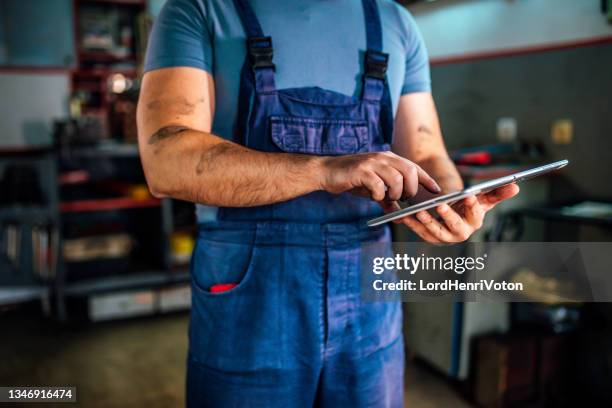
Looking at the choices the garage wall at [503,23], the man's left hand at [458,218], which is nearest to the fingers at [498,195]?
the man's left hand at [458,218]

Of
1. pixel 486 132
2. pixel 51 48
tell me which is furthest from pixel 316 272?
pixel 51 48

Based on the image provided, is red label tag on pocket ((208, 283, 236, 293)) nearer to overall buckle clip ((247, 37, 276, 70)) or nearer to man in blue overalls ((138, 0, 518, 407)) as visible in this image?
man in blue overalls ((138, 0, 518, 407))

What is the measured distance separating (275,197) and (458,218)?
0.97ft

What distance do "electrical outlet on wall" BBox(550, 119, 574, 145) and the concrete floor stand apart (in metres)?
1.35

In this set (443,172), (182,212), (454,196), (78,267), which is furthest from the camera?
(182,212)

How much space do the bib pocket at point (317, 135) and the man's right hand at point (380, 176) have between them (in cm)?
18

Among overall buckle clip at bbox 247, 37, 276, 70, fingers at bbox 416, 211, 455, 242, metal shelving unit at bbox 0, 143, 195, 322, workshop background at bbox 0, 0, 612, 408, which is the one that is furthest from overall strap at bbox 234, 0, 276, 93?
metal shelving unit at bbox 0, 143, 195, 322

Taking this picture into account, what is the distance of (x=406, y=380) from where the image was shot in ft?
8.91

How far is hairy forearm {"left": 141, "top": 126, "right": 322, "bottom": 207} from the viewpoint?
879 mm

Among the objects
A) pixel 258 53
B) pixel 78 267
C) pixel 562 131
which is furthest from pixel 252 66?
pixel 78 267

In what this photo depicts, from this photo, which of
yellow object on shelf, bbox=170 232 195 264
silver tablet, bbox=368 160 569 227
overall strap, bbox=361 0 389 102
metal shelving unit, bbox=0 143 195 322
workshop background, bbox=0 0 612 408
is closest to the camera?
silver tablet, bbox=368 160 569 227

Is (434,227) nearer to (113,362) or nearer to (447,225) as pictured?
(447,225)

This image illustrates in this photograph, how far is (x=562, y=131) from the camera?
2771 millimetres

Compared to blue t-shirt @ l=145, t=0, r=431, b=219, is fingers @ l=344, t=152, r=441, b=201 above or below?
below
